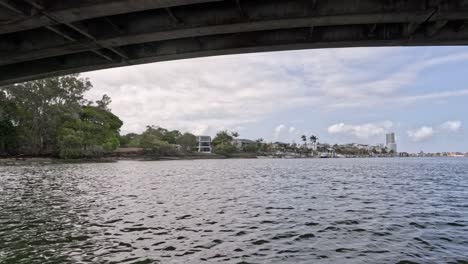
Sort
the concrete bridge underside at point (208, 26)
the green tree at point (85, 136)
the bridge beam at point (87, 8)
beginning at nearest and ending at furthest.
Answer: the bridge beam at point (87, 8) < the concrete bridge underside at point (208, 26) < the green tree at point (85, 136)

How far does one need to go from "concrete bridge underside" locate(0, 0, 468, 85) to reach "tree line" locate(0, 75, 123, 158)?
239 ft

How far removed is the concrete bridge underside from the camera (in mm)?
12023

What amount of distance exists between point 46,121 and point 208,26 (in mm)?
85766

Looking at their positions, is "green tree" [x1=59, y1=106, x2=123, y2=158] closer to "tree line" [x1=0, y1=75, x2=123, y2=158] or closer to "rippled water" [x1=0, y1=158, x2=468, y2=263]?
"tree line" [x1=0, y1=75, x2=123, y2=158]

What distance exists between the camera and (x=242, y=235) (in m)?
12.7

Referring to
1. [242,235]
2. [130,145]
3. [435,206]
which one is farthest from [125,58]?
[130,145]

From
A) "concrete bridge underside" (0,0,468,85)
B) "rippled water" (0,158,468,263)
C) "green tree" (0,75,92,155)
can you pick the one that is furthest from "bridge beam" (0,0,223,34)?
"green tree" (0,75,92,155)

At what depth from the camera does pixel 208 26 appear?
13.6 metres

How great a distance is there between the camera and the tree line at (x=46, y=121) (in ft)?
265

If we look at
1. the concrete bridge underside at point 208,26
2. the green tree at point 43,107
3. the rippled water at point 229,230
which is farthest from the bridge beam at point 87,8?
the green tree at point 43,107

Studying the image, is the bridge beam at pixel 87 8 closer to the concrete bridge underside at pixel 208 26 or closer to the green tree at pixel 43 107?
the concrete bridge underside at pixel 208 26

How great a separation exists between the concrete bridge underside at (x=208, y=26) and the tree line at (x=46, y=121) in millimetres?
72978

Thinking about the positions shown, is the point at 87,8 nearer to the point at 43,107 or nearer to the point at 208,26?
the point at 208,26

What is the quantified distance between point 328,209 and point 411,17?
35.2ft
